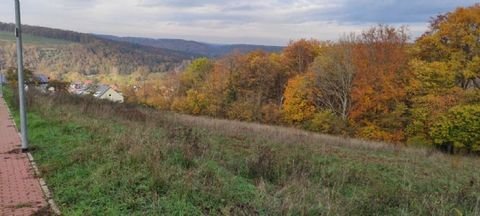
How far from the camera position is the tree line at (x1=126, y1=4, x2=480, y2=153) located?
31812 millimetres

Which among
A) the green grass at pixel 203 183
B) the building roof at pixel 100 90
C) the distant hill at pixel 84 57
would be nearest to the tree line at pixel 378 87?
the building roof at pixel 100 90

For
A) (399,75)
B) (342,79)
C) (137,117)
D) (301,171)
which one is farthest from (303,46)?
(301,171)

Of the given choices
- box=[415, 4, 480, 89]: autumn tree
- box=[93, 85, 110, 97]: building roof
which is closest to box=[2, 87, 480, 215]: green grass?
box=[415, 4, 480, 89]: autumn tree

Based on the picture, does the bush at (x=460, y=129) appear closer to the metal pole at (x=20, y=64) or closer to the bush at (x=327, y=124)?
the bush at (x=327, y=124)

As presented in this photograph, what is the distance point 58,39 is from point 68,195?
177 m

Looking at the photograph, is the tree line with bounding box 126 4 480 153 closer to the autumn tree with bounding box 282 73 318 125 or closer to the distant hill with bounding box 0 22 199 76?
the autumn tree with bounding box 282 73 318 125

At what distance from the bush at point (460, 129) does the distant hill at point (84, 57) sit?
345 feet

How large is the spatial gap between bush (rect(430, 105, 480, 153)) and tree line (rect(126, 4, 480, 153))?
62 millimetres

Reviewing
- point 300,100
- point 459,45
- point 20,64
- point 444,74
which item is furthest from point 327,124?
point 20,64

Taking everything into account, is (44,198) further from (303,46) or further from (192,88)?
(192,88)

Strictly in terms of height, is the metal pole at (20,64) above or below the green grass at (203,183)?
above

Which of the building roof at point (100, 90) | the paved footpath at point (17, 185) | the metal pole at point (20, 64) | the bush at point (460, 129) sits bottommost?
the building roof at point (100, 90)

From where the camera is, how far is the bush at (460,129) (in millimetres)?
29609

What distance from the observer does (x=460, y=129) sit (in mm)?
30219
